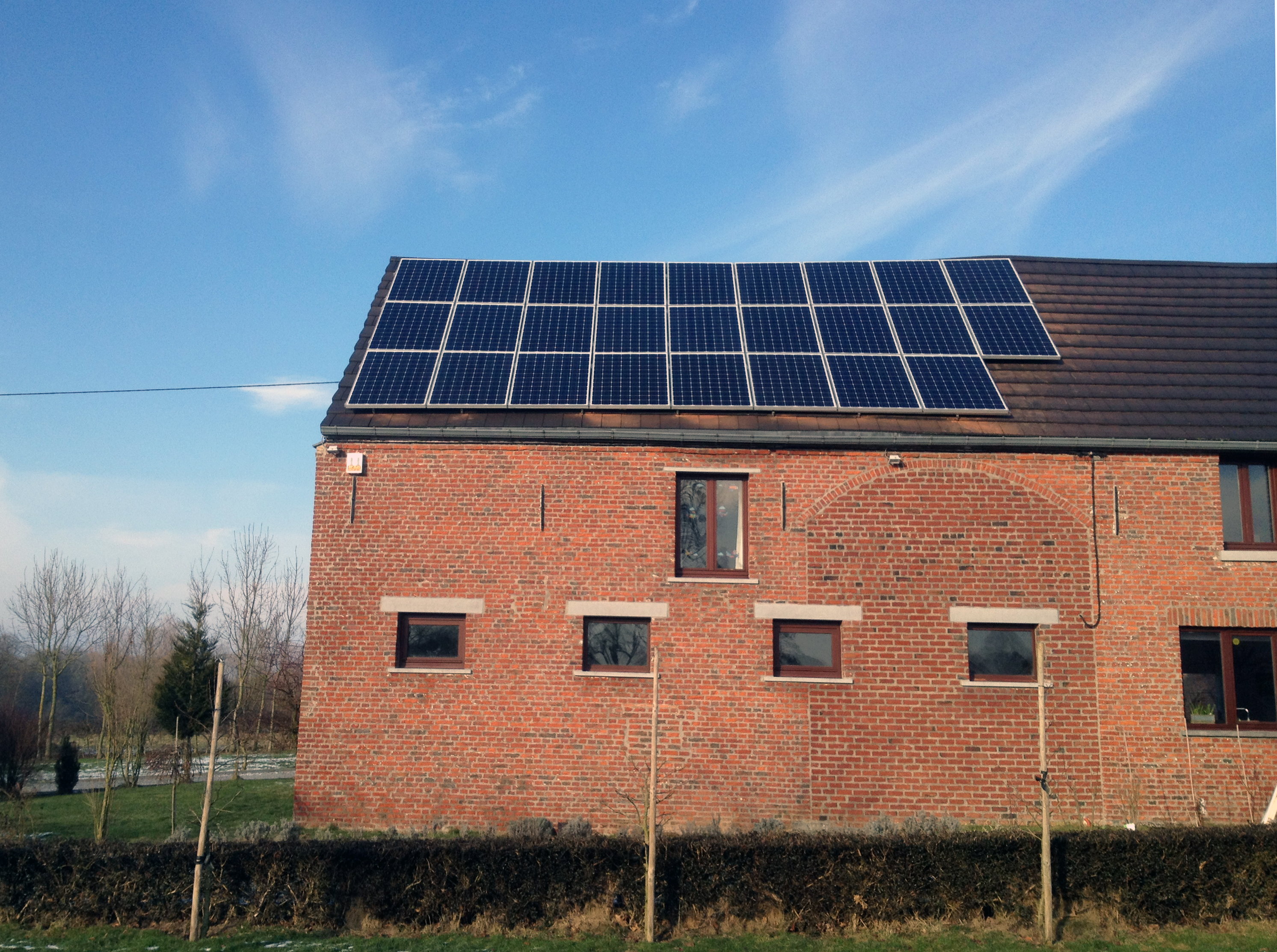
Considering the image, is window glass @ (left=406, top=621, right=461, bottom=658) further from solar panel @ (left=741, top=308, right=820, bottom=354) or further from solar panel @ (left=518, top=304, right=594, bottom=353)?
solar panel @ (left=741, top=308, right=820, bottom=354)

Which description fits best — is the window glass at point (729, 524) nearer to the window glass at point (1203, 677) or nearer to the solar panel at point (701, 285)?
the solar panel at point (701, 285)

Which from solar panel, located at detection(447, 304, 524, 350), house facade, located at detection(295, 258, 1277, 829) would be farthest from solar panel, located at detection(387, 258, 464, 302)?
house facade, located at detection(295, 258, 1277, 829)

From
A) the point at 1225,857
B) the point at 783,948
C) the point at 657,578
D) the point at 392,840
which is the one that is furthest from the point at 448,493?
the point at 1225,857

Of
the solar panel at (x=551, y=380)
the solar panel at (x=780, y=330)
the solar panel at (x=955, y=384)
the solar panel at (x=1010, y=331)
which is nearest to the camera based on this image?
the solar panel at (x=955, y=384)

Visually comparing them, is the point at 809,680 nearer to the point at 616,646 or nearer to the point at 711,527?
the point at 711,527

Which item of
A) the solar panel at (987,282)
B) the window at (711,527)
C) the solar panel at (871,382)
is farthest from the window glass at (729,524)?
the solar panel at (987,282)

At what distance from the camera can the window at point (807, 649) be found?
12445mm

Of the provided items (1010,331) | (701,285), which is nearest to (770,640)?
(1010,331)

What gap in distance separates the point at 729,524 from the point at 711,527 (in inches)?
10.5

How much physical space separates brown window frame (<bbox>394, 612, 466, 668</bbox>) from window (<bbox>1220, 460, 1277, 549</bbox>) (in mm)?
11128

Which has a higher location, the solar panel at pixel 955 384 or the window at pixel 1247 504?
the solar panel at pixel 955 384

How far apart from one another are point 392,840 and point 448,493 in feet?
17.9

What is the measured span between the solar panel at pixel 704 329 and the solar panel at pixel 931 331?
9.02 feet

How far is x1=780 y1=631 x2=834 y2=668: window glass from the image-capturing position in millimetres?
12492
